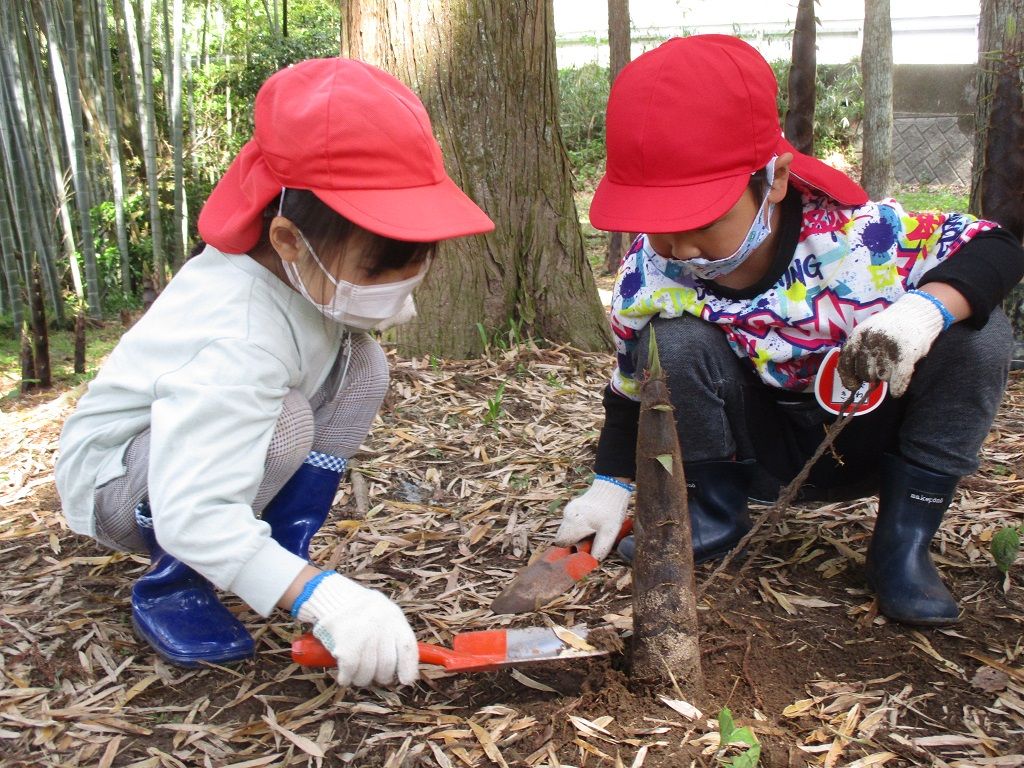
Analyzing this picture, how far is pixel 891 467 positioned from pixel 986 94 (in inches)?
86.8

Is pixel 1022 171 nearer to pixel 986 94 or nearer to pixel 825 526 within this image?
pixel 986 94

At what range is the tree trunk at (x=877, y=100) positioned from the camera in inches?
293

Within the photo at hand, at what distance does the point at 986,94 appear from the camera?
3.46 metres

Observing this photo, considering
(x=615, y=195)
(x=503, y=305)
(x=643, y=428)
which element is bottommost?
(x=503, y=305)

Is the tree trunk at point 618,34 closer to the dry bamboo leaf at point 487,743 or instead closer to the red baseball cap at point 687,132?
the red baseball cap at point 687,132

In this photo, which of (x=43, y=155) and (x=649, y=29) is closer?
(x=43, y=155)

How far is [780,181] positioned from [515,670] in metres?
1.09

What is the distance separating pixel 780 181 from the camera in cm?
184

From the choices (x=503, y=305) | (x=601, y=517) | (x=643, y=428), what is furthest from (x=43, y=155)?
(x=643, y=428)

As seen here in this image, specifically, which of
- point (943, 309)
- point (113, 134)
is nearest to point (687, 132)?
point (943, 309)

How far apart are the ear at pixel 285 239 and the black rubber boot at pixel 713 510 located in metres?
Result: 1.00

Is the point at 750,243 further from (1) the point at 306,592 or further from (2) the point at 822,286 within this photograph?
(1) the point at 306,592

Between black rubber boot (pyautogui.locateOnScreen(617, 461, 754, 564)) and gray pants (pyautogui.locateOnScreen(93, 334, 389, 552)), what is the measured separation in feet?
2.22

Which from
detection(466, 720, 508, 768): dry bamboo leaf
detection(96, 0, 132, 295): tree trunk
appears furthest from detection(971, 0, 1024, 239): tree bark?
detection(96, 0, 132, 295): tree trunk
